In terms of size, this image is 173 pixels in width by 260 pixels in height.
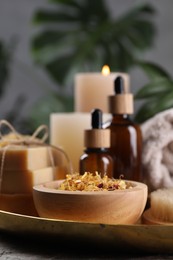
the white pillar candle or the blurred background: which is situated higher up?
the blurred background

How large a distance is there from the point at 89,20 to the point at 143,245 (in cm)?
135

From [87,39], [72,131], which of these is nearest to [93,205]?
[72,131]

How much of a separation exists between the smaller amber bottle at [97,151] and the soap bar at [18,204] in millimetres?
73

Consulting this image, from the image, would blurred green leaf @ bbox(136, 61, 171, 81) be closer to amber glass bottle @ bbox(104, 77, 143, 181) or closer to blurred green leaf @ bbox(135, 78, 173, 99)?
blurred green leaf @ bbox(135, 78, 173, 99)

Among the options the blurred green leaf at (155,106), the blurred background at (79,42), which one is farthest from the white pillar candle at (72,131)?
the blurred background at (79,42)

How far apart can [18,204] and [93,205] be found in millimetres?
155

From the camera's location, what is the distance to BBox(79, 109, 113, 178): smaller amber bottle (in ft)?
1.93

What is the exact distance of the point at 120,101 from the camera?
658mm

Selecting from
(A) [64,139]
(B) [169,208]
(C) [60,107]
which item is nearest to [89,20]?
(C) [60,107]

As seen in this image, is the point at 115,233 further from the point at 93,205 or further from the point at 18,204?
the point at 18,204

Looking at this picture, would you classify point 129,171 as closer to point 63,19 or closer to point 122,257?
point 122,257

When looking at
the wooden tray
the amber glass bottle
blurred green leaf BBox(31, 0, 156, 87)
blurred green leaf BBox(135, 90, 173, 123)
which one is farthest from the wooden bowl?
blurred green leaf BBox(31, 0, 156, 87)

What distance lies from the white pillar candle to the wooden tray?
28cm

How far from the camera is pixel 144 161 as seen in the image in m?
0.68
